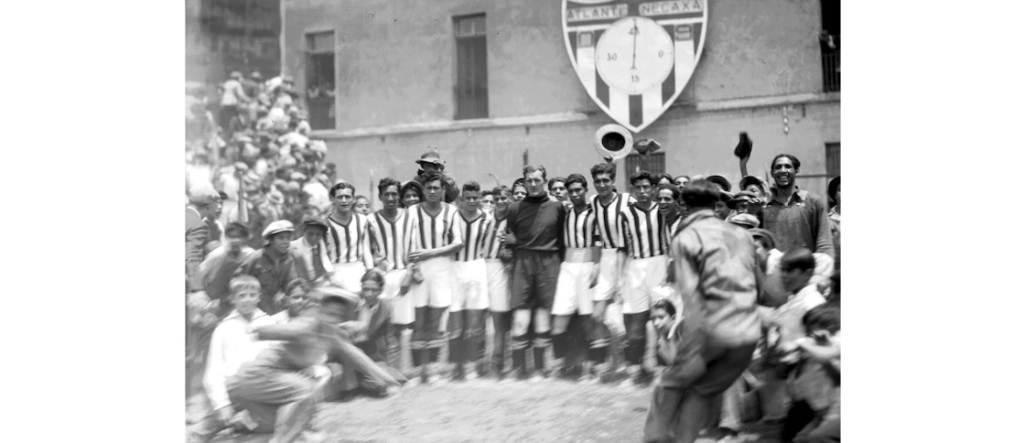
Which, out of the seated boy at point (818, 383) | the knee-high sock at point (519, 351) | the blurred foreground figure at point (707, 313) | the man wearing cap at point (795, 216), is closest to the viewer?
the blurred foreground figure at point (707, 313)

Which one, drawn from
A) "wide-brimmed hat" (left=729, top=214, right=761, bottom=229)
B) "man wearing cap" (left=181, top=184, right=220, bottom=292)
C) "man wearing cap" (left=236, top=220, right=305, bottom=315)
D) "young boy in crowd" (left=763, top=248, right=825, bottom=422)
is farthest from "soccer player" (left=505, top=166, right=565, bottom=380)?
"man wearing cap" (left=181, top=184, right=220, bottom=292)

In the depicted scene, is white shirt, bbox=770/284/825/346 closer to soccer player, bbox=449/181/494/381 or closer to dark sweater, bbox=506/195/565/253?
dark sweater, bbox=506/195/565/253

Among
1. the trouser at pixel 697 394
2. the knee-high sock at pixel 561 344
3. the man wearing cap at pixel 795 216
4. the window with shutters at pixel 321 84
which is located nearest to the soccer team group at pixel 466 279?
the knee-high sock at pixel 561 344

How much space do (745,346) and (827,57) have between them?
6.27 feet

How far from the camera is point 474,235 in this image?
6797 mm

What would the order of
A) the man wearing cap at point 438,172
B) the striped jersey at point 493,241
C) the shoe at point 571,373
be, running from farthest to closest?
the man wearing cap at point 438,172 → the striped jersey at point 493,241 → the shoe at point 571,373

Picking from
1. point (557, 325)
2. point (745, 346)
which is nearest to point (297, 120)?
point (557, 325)

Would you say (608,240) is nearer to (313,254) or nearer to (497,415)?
(497,415)

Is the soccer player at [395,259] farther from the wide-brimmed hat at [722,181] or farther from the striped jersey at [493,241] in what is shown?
the wide-brimmed hat at [722,181]

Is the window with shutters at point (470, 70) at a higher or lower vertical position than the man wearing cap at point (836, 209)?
higher

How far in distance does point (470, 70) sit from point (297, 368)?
91.6 inches

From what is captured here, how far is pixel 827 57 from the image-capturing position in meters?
6.37

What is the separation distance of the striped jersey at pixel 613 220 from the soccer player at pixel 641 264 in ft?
0.10

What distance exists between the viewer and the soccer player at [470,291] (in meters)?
6.75
